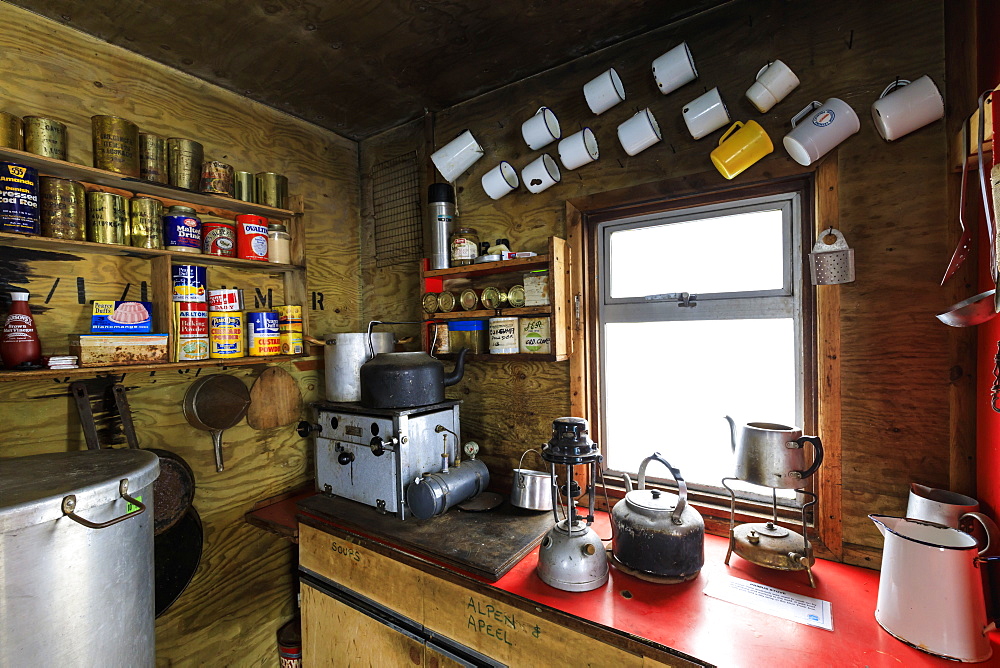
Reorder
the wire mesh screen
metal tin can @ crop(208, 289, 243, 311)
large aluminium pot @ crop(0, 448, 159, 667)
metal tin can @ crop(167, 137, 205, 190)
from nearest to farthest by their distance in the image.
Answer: large aluminium pot @ crop(0, 448, 159, 667)
metal tin can @ crop(167, 137, 205, 190)
metal tin can @ crop(208, 289, 243, 311)
the wire mesh screen

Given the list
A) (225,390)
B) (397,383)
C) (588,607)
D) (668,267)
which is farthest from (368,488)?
(668,267)

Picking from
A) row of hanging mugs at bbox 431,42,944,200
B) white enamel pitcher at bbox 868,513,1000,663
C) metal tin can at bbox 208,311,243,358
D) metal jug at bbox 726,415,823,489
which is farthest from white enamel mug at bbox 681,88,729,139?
metal tin can at bbox 208,311,243,358

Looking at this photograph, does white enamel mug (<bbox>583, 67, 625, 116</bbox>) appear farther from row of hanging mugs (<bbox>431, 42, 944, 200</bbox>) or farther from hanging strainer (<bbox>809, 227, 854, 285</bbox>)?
hanging strainer (<bbox>809, 227, 854, 285</bbox>)

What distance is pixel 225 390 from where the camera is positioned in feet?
6.23

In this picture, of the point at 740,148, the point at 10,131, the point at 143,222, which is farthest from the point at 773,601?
the point at 10,131

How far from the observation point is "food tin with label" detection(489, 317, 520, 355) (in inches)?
72.0

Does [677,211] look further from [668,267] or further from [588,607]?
[588,607]

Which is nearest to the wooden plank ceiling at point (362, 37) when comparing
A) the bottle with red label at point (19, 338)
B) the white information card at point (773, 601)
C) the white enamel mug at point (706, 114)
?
the white enamel mug at point (706, 114)

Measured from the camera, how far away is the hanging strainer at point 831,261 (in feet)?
4.29

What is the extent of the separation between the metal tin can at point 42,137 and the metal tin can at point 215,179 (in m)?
0.41

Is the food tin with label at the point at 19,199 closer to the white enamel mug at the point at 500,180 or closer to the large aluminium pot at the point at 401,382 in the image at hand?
the large aluminium pot at the point at 401,382

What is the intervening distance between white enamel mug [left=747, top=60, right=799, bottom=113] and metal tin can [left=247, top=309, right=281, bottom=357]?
1977mm

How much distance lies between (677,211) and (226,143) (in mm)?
1932

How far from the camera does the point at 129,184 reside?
1.58m
